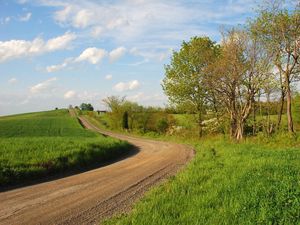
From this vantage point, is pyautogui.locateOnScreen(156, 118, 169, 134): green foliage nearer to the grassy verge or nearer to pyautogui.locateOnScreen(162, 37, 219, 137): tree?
pyautogui.locateOnScreen(162, 37, 219, 137): tree

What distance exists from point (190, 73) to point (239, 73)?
10.3 m

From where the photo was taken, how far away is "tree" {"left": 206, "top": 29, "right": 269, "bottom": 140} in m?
33.9

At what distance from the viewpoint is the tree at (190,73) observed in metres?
43.2

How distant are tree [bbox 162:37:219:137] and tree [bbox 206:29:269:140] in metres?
5.82

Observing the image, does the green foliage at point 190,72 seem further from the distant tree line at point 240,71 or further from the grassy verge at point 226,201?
the grassy verge at point 226,201

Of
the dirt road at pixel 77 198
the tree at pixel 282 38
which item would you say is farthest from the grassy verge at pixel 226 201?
the tree at pixel 282 38

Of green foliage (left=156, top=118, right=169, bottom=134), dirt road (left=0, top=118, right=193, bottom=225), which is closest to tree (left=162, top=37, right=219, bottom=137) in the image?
green foliage (left=156, top=118, right=169, bottom=134)

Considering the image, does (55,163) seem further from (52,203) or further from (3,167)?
(52,203)

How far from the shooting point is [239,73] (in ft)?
113

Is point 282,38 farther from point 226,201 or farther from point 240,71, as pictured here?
point 226,201

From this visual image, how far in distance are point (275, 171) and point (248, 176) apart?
5.01ft

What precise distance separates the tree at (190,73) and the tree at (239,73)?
5818 mm

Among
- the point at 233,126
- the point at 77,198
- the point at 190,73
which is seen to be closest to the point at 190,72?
the point at 190,73

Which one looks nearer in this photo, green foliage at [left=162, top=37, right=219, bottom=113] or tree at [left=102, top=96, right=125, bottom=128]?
green foliage at [left=162, top=37, right=219, bottom=113]
